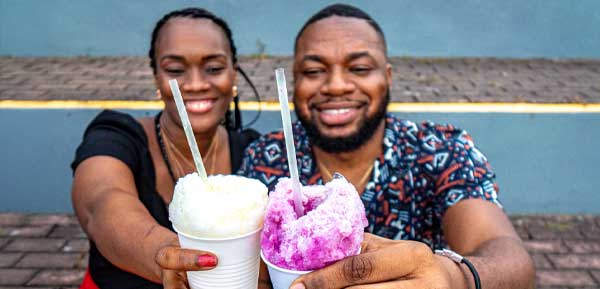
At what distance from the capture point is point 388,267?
1257 mm

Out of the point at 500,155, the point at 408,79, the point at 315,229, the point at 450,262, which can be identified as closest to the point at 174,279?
the point at 315,229

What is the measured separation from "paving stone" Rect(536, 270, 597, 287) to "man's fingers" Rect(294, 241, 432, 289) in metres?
2.91

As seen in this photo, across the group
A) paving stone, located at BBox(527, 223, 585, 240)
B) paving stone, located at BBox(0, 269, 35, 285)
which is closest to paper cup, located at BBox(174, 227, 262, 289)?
paving stone, located at BBox(0, 269, 35, 285)

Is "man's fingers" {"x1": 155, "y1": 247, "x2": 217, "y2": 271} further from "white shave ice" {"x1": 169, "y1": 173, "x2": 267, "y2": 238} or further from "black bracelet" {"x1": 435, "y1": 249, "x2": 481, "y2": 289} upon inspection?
"black bracelet" {"x1": 435, "y1": 249, "x2": 481, "y2": 289}

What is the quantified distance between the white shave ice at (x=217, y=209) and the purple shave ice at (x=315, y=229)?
39mm

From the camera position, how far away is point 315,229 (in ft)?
3.92

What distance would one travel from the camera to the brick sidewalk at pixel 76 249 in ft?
12.4

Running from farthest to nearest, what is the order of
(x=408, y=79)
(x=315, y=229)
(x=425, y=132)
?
(x=408, y=79), (x=425, y=132), (x=315, y=229)

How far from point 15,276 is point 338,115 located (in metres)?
2.74

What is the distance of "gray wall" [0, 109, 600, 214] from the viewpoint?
4477 millimetres

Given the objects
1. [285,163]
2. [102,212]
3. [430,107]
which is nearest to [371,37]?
[285,163]

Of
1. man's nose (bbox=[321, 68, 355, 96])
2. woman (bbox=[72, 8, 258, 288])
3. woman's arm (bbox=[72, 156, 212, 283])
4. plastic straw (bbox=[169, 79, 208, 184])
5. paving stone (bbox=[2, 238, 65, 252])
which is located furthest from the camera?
paving stone (bbox=[2, 238, 65, 252])

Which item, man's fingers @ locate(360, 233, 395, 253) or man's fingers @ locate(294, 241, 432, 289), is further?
man's fingers @ locate(360, 233, 395, 253)

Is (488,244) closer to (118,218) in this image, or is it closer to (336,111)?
(336,111)
